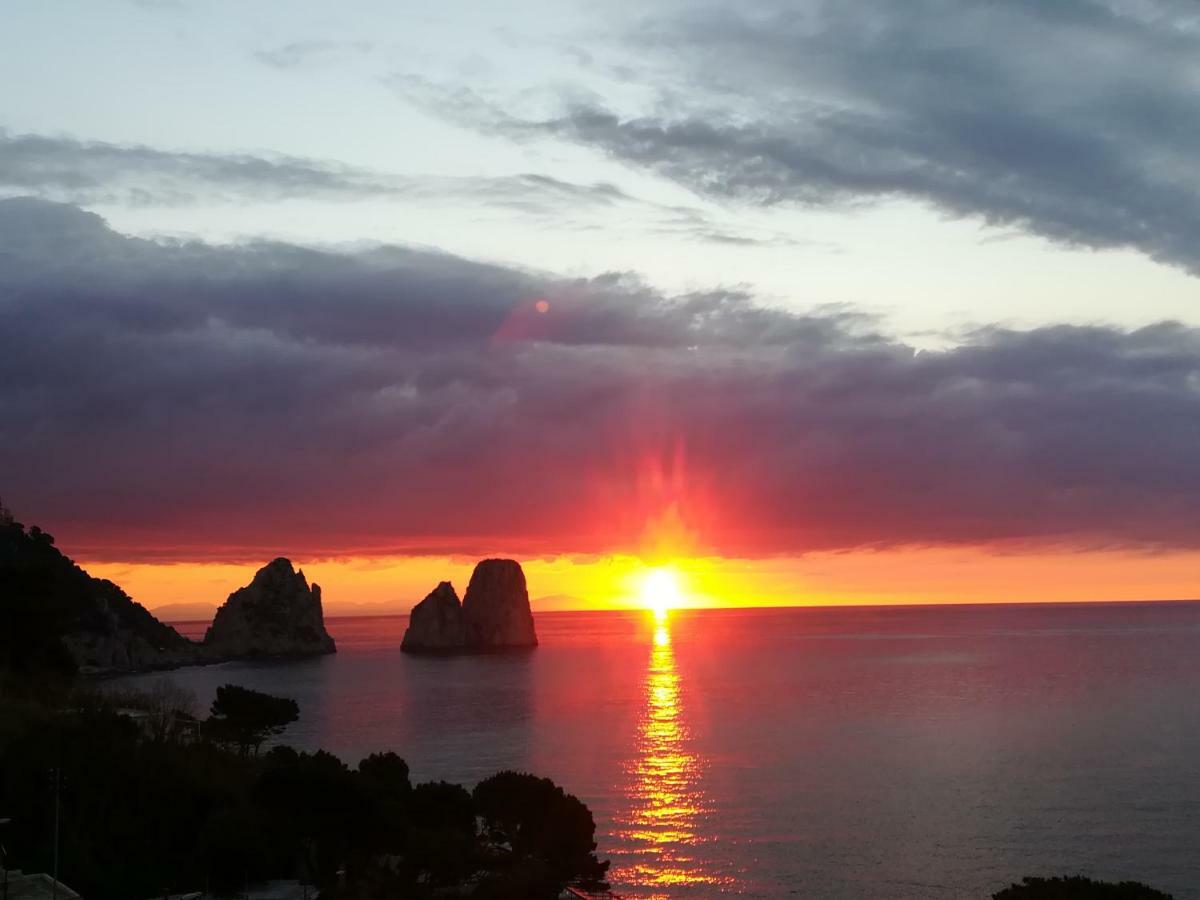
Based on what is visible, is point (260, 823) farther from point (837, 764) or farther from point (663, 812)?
point (837, 764)

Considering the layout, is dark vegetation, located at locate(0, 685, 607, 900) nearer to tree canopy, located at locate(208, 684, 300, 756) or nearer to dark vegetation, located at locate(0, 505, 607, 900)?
dark vegetation, located at locate(0, 505, 607, 900)

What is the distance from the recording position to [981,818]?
2532 inches

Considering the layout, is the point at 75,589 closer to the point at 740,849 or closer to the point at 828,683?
Result: the point at 828,683

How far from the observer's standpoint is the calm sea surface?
2141 inches

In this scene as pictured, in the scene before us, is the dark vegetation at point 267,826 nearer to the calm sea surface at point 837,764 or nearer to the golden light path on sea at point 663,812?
the calm sea surface at point 837,764

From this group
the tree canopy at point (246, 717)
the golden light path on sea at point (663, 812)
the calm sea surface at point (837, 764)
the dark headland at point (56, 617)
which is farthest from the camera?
the dark headland at point (56, 617)

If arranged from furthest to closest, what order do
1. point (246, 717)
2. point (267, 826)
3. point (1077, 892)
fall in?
point (246, 717)
point (267, 826)
point (1077, 892)

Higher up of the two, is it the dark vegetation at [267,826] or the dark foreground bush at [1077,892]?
the dark foreground bush at [1077,892]

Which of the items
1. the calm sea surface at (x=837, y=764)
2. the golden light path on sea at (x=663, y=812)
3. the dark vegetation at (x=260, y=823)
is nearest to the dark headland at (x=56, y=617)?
the calm sea surface at (x=837, y=764)

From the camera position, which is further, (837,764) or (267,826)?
(837,764)

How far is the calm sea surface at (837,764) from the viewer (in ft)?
178

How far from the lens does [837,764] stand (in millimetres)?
83688

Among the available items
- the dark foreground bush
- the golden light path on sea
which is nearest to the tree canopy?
the golden light path on sea

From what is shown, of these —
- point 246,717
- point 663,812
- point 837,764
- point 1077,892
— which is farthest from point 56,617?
point 1077,892
